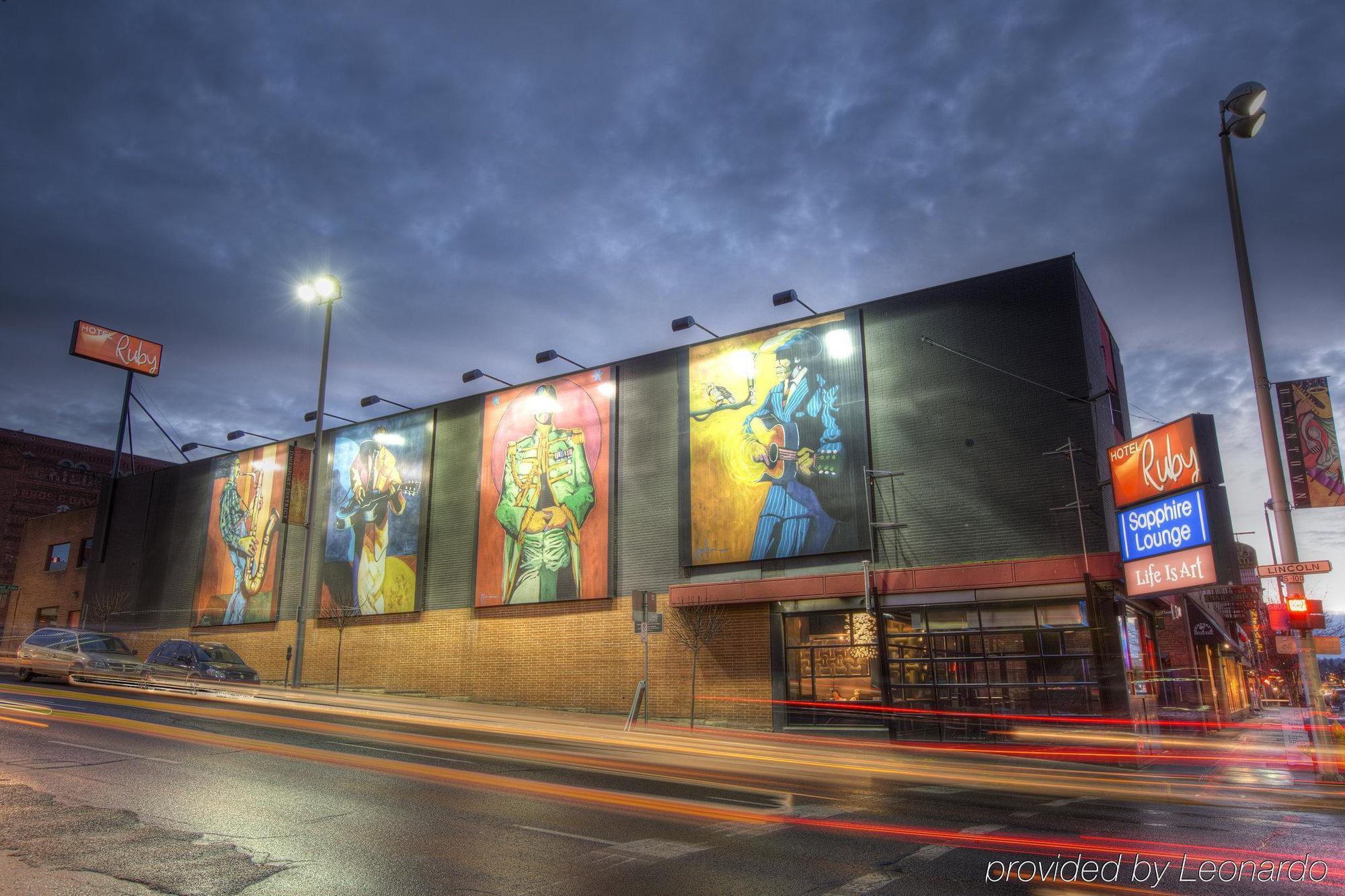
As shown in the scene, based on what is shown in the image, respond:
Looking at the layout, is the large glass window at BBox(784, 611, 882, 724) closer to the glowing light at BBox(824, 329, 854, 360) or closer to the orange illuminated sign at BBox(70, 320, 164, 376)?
the glowing light at BBox(824, 329, 854, 360)

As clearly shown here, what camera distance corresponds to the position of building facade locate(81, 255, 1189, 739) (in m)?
18.8

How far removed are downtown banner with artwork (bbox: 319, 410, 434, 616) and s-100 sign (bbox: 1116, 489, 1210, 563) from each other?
72.4 feet

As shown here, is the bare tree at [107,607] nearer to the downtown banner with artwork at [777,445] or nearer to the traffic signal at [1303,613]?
the downtown banner with artwork at [777,445]

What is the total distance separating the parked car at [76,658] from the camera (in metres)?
21.5

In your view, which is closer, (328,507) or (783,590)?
(783,590)

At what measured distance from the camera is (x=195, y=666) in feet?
74.1

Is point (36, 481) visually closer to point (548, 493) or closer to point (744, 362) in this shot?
point (548, 493)

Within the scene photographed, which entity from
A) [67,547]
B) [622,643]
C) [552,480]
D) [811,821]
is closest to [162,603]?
[67,547]

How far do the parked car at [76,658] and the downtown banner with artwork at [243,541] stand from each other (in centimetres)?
1025

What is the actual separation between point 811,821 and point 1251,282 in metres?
13.4

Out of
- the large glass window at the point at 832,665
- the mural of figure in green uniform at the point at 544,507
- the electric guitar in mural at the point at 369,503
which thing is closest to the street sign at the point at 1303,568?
the large glass window at the point at 832,665

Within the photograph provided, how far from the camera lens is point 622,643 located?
2402cm

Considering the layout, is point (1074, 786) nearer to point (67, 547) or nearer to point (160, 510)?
point (160, 510)

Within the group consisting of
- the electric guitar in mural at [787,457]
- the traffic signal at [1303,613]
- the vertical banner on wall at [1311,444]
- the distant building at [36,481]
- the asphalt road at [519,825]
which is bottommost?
the asphalt road at [519,825]
